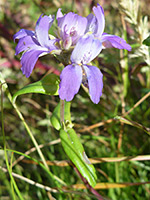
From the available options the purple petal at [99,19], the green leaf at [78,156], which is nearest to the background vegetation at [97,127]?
the green leaf at [78,156]

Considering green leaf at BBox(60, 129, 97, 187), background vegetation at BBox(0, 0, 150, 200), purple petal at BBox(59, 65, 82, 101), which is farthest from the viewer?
background vegetation at BBox(0, 0, 150, 200)

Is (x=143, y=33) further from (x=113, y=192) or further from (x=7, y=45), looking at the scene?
(x=7, y=45)

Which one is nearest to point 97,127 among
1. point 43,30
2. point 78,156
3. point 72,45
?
point 78,156

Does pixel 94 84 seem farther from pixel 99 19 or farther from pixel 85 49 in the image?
pixel 99 19

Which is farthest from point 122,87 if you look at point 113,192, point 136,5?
point 113,192

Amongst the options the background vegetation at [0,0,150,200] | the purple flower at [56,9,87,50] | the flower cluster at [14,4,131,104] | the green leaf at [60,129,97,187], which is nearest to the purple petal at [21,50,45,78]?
the flower cluster at [14,4,131,104]

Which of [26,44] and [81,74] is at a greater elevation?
[26,44]

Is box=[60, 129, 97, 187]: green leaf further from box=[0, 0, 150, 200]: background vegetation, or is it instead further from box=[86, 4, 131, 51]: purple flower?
box=[86, 4, 131, 51]: purple flower
